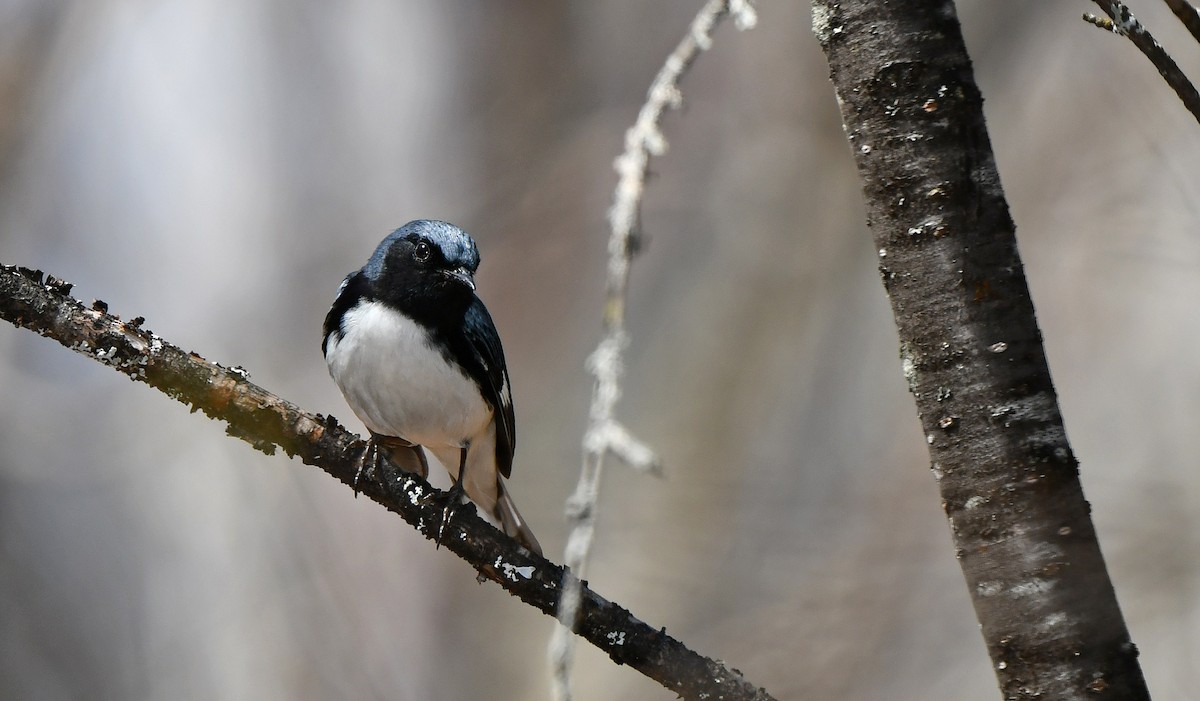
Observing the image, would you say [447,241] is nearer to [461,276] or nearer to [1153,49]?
[461,276]

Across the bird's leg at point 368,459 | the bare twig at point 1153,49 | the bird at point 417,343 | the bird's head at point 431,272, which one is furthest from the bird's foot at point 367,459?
the bare twig at point 1153,49

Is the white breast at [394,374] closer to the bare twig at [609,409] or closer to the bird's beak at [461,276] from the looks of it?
the bird's beak at [461,276]

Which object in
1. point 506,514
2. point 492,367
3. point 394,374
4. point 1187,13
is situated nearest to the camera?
point 1187,13

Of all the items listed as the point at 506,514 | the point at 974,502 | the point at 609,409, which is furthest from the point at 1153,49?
the point at 506,514

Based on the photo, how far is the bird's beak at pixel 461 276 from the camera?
3.36 metres

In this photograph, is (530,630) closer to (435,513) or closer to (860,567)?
(860,567)

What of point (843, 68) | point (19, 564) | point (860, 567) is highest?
point (860, 567)

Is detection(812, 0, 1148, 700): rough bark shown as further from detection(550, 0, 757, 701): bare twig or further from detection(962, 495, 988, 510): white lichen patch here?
detection(550, 0, 757, 701): bare twig

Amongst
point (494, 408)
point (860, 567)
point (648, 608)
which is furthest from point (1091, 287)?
point (494, 408)

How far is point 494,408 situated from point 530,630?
4.31m

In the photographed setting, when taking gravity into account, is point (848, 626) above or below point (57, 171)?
below

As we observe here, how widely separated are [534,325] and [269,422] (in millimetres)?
5581

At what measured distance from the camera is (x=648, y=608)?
276 inches

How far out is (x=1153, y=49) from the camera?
57.8 inches
